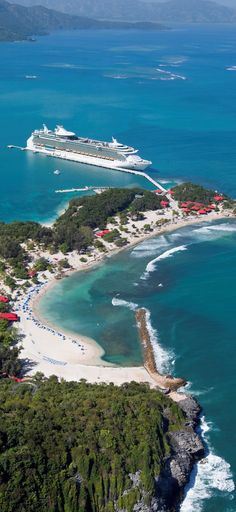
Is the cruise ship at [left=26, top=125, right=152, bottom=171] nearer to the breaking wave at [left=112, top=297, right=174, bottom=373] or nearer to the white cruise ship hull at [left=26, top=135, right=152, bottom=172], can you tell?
the white cruise ship hull at [left=26, top=135, right=152, bottom=172]

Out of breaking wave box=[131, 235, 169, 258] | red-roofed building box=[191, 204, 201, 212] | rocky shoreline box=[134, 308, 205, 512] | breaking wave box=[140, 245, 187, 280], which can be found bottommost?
breaking wave box=[131, 235, 169, 258]

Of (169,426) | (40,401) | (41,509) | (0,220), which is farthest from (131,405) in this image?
(0,220)

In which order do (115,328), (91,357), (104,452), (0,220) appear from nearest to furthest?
1. (104,452)
2. (91,357)
3. (115,328)
4. (0,220)

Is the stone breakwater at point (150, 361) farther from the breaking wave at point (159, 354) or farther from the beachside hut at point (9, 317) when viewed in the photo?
the beachside hut at point (9, 317)

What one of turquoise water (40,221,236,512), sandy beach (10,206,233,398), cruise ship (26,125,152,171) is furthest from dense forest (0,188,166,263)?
cruise ship (26,125,152,171)

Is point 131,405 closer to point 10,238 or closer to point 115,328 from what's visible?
point 115,328
